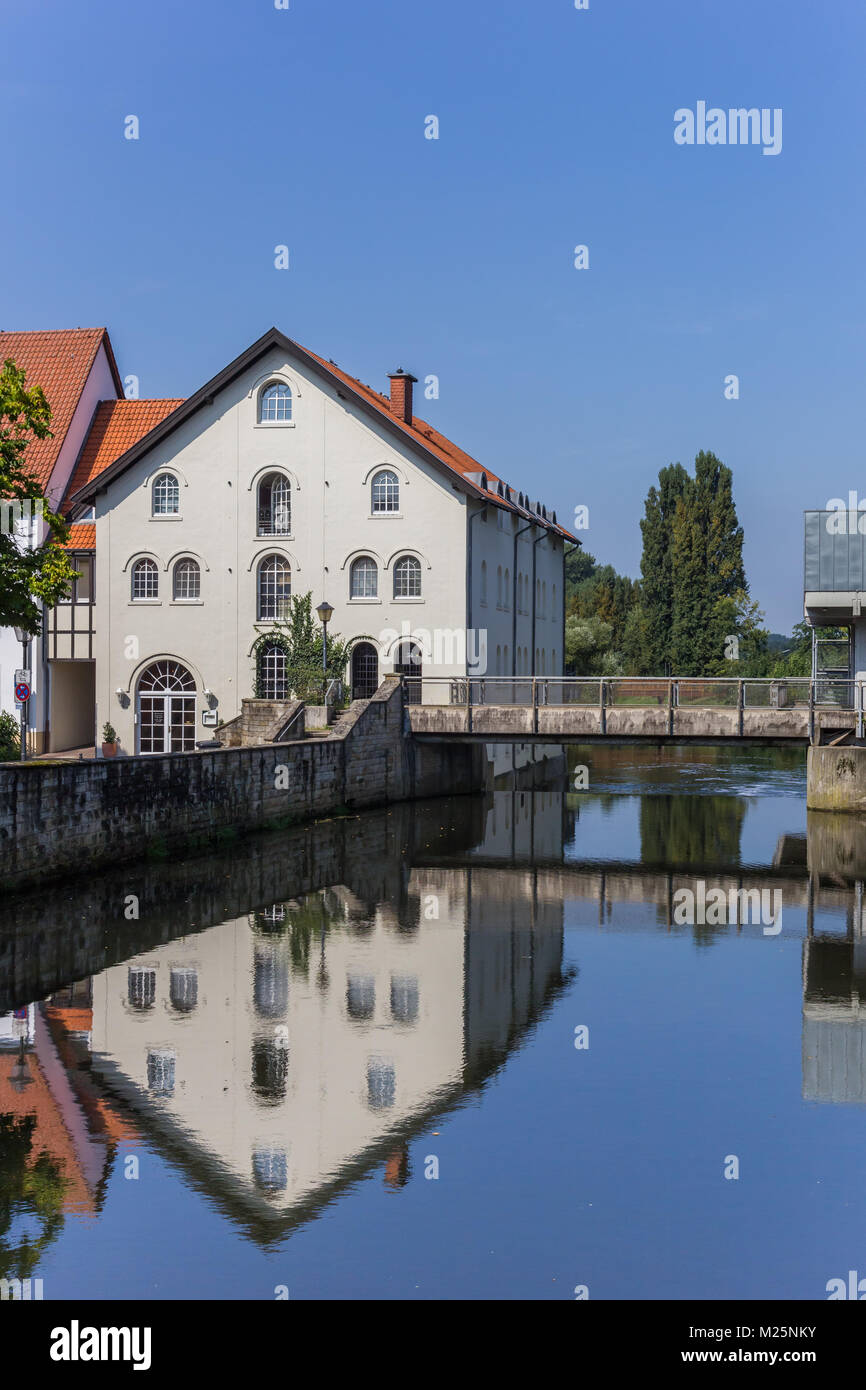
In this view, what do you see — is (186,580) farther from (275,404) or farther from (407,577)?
(407,577)

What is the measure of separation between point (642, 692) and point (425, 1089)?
971 inches

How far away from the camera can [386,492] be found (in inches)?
1587

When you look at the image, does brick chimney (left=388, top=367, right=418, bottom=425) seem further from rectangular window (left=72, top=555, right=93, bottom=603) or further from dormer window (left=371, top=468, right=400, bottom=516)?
rectangular window (left=72, top=555, right=93, bottom=603)

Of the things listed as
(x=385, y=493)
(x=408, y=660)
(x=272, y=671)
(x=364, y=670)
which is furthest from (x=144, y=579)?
(x=408, y=660)

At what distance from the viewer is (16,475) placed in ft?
96.0

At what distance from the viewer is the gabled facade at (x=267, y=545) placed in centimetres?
3991

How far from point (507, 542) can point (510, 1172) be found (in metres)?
37.3

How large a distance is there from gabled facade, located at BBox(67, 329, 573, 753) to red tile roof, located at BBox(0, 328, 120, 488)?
8.39 feet

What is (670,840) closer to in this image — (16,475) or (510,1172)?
(16,475)

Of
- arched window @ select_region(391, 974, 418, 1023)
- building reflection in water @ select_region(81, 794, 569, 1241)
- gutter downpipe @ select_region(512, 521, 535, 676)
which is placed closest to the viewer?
building reflection in water @ select_region(81, 794, 569, 1241)

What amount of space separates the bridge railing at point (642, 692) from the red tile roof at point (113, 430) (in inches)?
576

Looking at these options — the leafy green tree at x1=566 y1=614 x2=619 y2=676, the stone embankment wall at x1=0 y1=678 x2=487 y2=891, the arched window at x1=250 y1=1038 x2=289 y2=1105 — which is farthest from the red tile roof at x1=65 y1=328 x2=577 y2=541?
the arched window at x1=250 y1=1038 x2=289 y2=1105

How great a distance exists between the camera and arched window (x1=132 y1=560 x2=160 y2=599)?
4206 centimetres
